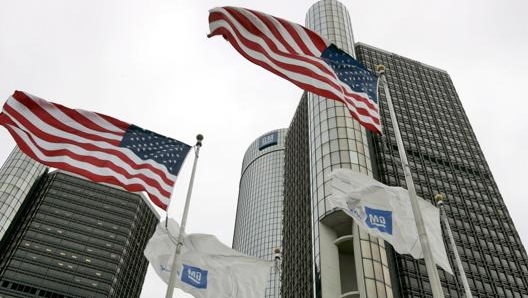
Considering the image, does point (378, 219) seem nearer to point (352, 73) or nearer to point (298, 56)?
point (352, 73)

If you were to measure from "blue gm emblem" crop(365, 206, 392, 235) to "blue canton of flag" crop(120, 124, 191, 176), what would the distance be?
24.8 ft

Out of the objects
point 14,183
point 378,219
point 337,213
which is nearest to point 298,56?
point 378,219

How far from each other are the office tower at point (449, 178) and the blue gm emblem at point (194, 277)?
79.5 meters

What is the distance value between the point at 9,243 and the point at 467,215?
135346 mm

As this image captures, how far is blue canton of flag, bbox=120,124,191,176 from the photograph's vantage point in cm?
1941

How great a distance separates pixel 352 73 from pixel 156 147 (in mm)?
8117

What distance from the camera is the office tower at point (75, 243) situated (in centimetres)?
14638

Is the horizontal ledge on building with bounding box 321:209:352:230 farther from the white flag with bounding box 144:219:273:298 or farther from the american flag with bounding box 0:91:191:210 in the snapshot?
the american flag with bounding box 0:91:191:210

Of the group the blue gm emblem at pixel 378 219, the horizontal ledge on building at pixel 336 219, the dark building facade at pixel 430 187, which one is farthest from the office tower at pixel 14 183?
the blue gm emblem at pixel 378 219

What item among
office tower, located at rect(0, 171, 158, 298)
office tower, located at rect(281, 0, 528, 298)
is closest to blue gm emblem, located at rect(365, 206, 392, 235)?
office tower, located at rect(281, 0, 528, 298)

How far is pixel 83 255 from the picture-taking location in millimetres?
155625

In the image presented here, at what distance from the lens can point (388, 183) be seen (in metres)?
110

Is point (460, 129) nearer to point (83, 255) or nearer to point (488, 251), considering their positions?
point (488, 251)

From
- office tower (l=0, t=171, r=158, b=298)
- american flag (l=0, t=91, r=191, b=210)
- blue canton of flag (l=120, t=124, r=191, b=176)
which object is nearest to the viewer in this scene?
american flag (l=0, t=91, r=191, b=210)
